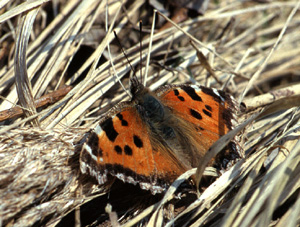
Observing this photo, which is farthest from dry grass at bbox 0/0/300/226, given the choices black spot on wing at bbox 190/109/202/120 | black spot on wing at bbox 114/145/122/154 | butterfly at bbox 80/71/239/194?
black spot on wing at bbox 190/109/202/120

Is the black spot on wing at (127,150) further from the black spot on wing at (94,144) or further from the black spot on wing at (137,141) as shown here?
the black spot on wing at (94,144)

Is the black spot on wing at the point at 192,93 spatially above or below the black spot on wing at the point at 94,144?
below

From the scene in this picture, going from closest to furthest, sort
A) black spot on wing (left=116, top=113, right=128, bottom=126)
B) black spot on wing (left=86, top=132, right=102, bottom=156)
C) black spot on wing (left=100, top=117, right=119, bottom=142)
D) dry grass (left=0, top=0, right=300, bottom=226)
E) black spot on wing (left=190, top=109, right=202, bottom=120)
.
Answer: dry grass (left=0, top=0, right=300, bottom=226) → black spot on wing (left=86, top=132, right=102, bottom=156) → black spot on wing (left=100, top=117, right=119, bottom=142) → black spot on wing (left=116, top=113, right=128, bottom=126) → black spot on wing (left=190, top=109, right=202, bottom=120)

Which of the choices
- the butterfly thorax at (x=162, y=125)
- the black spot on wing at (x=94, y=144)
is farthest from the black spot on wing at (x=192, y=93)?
the black spot on wing at (x=94, y=144)

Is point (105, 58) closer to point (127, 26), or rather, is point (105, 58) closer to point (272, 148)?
point (127, 26)

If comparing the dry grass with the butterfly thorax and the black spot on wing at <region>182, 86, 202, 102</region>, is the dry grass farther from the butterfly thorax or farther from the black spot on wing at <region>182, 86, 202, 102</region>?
the black spot on wing at <region>182, 86, 202, 102</region>

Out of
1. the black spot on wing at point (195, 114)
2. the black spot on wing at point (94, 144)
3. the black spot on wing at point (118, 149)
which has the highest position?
the black spot on wing at point (94, 144)

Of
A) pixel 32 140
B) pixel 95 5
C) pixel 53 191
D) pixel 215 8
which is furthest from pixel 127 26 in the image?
pixel 53 191
